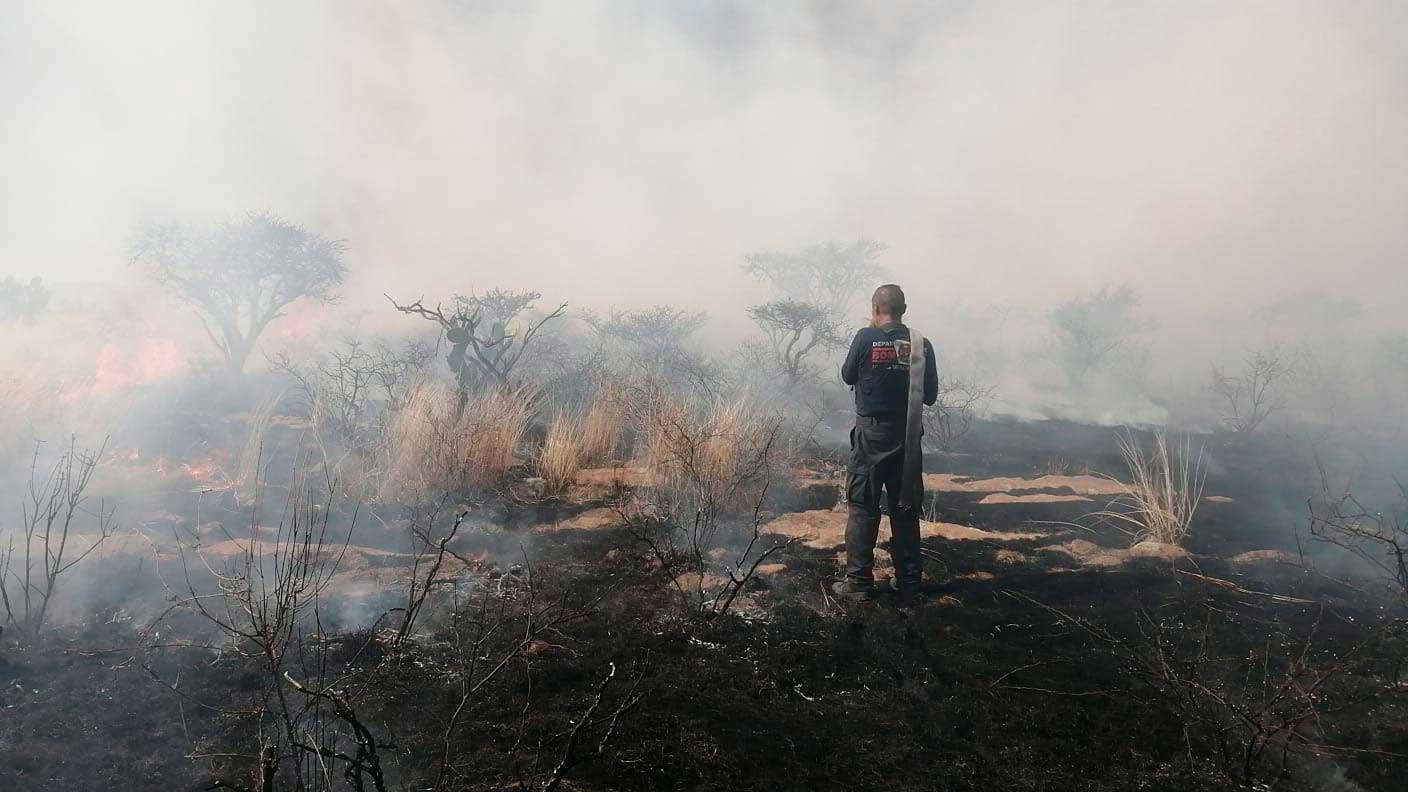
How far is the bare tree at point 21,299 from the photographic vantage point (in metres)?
15.2

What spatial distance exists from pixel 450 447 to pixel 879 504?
3474 mm

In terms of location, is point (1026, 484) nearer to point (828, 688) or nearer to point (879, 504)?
point (879, 504)

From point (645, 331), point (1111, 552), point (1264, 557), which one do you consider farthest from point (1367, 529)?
point (645, 331)

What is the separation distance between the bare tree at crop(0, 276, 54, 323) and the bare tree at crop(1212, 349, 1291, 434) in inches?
1023

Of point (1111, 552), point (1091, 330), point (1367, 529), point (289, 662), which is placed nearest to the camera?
point (289, 662)

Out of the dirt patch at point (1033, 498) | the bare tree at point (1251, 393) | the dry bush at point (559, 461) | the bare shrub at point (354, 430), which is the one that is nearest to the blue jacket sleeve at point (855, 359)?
A: the dry bush at point (559, 461)

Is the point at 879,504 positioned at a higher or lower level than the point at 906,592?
higher

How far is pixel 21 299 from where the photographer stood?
15633mm

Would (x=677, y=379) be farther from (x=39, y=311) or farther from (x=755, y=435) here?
(x=39, y=311)

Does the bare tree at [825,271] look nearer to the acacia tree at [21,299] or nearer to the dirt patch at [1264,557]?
the dirt patch at [1264,557]

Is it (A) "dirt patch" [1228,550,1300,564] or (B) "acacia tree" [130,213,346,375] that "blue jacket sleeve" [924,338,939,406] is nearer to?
(A) "dirt patch" [1228,550,1300,564]

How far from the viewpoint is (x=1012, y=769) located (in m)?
2.04

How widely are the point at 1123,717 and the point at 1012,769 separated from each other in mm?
639

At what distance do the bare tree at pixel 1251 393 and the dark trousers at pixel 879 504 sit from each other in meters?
9.53
